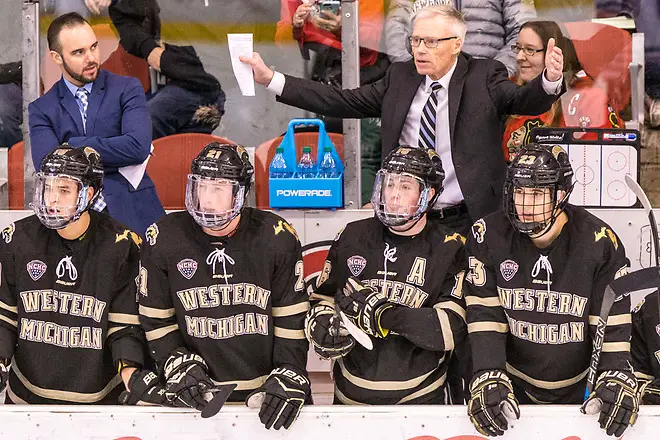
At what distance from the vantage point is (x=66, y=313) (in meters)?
3.37

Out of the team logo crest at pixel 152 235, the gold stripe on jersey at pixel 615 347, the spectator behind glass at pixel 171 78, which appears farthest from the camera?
the spectator behind glass at pixel 171 78

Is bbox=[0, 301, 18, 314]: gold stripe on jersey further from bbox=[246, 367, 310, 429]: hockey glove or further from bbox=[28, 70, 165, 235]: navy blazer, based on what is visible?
bbox=[246, 367, 310, 429]: hockey glove

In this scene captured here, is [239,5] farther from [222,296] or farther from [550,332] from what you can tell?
[550,332]

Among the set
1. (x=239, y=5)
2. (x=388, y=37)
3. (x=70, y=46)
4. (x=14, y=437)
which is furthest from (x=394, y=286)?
(x=239, y=5)

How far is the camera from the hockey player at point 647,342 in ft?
11.2

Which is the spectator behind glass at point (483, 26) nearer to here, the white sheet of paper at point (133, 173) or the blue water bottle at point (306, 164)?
the blue water bottle at point (306, 164)

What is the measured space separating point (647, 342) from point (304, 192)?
192 centimetres

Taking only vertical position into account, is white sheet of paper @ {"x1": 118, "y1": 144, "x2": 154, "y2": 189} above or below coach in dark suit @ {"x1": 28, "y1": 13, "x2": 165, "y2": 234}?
below

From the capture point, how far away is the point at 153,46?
5.54 m

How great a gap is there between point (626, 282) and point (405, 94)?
4.52 feet

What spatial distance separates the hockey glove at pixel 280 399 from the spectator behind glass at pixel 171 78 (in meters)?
2.68

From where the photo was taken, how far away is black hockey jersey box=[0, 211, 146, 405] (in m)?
3.36

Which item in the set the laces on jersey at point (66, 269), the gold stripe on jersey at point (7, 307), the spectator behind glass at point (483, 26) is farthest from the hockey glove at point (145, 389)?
the spectator behind glass at point (483, 26)

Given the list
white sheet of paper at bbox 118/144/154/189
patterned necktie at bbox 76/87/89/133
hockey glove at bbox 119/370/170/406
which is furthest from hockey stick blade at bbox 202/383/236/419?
patterned necktie at bbox 76/87/89/133
